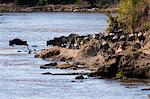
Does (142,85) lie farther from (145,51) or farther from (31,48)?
(31,48)

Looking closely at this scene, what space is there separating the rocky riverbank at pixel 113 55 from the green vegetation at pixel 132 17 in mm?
3039

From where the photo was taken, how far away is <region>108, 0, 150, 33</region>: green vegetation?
80.1 meters

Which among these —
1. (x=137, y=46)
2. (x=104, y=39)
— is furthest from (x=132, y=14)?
(x=137, y=46)

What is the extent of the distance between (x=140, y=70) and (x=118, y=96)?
6688mm

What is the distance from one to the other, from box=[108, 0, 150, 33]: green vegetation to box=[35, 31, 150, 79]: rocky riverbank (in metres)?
3.04

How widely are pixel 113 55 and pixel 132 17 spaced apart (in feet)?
91.7

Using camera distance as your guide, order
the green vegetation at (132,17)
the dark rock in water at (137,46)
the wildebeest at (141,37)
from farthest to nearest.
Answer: the green vegetation at (132,17), the wildebeest at (141,37), the dark rock in water at (137,46)

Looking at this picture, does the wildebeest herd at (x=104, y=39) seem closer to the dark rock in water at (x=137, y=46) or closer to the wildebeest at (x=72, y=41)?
the wildebeest at (x=72, y=41)

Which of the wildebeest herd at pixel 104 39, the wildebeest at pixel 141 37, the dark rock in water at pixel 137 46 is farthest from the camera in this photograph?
the wildebeest herd at pixel 104 39

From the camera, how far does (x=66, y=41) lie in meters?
81.4

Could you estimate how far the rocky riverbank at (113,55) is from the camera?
170 feet

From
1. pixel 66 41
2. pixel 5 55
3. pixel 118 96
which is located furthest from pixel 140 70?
pixel 66 41

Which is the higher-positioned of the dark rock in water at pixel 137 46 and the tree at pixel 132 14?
the tree at pixel 132 14

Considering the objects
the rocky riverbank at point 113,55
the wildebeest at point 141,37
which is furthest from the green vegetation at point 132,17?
the wildebeest at point 141,37
